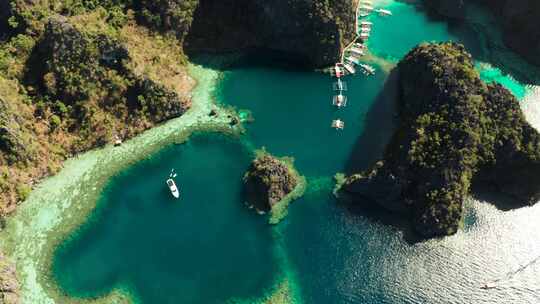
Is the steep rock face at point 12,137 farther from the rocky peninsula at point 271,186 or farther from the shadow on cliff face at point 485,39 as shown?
the shadow on cliff face at point 485,39

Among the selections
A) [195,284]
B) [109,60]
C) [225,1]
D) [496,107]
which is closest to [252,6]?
[225,1]

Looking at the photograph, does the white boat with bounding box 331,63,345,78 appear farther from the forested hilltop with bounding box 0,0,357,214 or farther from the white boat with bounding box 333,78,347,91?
the forested hilltop with bounding box 0,0,357,214

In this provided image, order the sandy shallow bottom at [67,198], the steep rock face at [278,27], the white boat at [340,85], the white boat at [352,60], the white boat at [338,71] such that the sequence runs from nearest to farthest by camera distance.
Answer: the sandy shallow bottom at [67,198] < the white boat at [340,85] < the steep rock face at [278,27] < the white boat at [338,71] < the white boat at [352,60]

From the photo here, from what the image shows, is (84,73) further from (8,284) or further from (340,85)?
(340,85)

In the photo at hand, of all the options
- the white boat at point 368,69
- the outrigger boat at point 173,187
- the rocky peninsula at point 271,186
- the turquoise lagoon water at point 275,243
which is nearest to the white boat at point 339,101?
the turquoise lagoon water at point 275,243

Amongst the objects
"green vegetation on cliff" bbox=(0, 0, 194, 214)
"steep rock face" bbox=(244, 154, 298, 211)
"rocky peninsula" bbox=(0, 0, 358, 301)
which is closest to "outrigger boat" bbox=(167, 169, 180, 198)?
"steep rock face" bbox=(244, 154, 298, 211)
